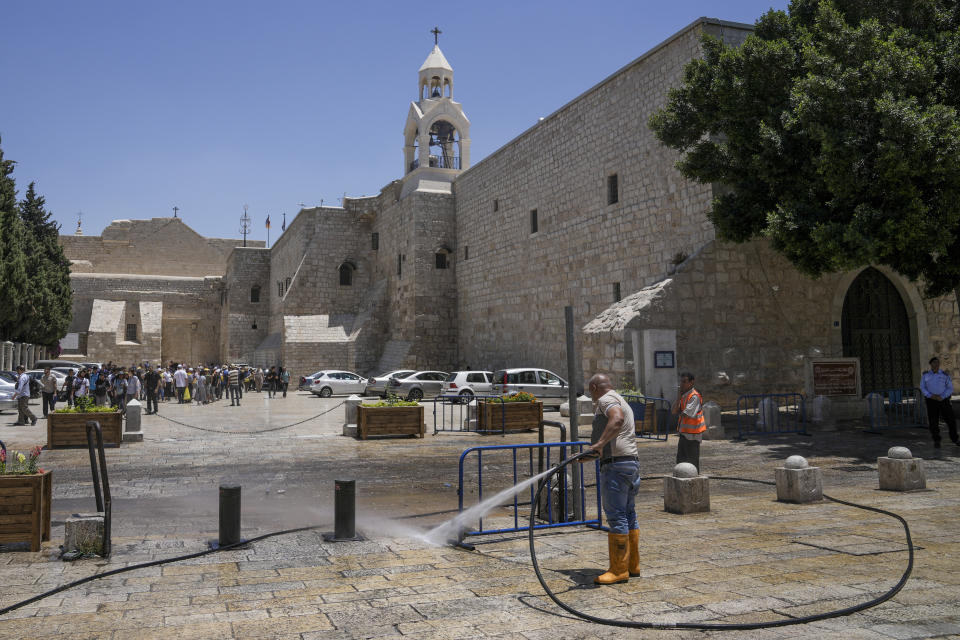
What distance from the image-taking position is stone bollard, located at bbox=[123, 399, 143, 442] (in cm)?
1289

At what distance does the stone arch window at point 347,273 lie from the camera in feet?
121

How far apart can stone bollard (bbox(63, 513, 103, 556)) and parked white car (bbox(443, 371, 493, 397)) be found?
15.6m

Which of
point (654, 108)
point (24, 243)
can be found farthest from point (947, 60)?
point (24, 243)

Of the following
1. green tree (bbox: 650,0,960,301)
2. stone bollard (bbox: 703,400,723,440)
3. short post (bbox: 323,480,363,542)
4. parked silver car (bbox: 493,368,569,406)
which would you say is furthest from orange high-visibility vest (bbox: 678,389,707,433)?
parked silver car (bbox: 493,368,569,406)

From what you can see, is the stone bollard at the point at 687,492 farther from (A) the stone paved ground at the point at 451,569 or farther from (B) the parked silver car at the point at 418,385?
(B) the parked silver car at the point at 418,385

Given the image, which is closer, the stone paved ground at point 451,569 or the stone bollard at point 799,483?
the stone paved ground at point 451,569

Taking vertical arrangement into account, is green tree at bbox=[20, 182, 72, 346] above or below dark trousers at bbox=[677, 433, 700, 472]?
above

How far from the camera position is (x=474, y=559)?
5.41m

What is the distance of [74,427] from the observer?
1184 cm

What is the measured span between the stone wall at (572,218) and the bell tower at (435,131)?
8.03ft

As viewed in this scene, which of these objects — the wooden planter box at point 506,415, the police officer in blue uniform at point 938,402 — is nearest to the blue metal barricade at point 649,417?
the wooden planter box at point 506,415

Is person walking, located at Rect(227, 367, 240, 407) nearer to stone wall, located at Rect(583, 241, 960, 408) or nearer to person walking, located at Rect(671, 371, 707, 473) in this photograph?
stone wall, located at Rect(583, 241, 960, 408)

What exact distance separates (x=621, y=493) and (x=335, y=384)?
24407 mm

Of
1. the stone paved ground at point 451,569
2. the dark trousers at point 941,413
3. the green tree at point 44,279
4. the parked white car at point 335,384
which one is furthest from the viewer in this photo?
the green tree at point 44,279
